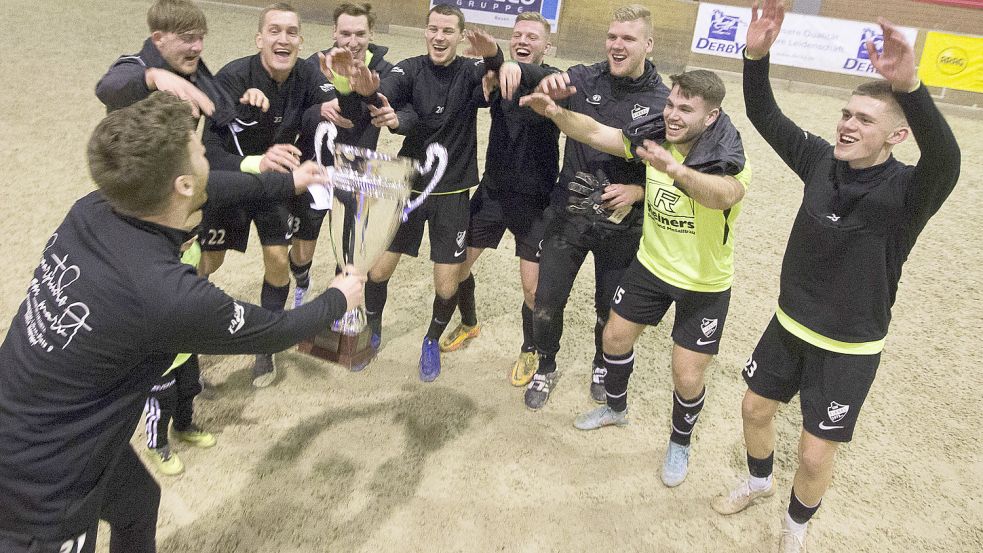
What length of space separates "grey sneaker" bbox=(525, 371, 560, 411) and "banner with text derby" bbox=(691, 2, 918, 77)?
36.2 ft

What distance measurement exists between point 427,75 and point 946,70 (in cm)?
1280

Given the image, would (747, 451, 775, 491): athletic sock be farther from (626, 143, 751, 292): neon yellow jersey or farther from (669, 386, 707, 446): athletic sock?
(626, 143, 751, 292): neon yellow jersey

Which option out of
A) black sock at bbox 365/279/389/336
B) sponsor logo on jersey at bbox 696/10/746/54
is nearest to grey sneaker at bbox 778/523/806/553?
black sock at bbox 365/279/389/336

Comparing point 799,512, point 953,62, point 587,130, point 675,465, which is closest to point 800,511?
point 799,512

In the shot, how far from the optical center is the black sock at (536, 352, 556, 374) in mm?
4781

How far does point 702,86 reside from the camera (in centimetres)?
350

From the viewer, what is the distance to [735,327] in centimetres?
603

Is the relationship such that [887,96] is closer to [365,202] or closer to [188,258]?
[365,202]

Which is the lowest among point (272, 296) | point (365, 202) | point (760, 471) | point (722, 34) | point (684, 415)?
point (760, 471)

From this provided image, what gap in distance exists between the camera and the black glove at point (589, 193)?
4211 mm

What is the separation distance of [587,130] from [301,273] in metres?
2.61

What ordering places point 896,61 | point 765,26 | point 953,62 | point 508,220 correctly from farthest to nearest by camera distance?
point 953,62 → point 508,220 → point 765,26 → point 896,61

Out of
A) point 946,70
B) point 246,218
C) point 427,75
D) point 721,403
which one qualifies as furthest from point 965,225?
point 246,218

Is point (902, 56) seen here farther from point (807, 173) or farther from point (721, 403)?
point (721, 403)
